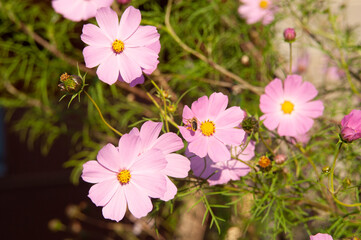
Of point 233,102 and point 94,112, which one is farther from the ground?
point 94,112

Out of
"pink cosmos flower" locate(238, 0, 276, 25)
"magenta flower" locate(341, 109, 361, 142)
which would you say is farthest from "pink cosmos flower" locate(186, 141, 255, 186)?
"pink cosmos flower" locate(238, 0, 276, 25)

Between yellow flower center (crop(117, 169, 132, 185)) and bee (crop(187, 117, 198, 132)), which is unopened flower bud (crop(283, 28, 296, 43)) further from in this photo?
yellow flower center (crop(117, 169, 132, 185))

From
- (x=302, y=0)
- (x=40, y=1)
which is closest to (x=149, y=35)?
(x=302, y=0)

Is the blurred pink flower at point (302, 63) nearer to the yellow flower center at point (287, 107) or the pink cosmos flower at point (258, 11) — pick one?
the pink cosmos flower at point (258, 11)

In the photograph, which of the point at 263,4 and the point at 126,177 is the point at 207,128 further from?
the point at 263,4

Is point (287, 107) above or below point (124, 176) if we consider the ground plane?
above

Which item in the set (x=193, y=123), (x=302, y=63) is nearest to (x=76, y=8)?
(x=193, y=123)

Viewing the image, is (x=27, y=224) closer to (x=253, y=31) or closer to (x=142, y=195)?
(x=253, y=31)
